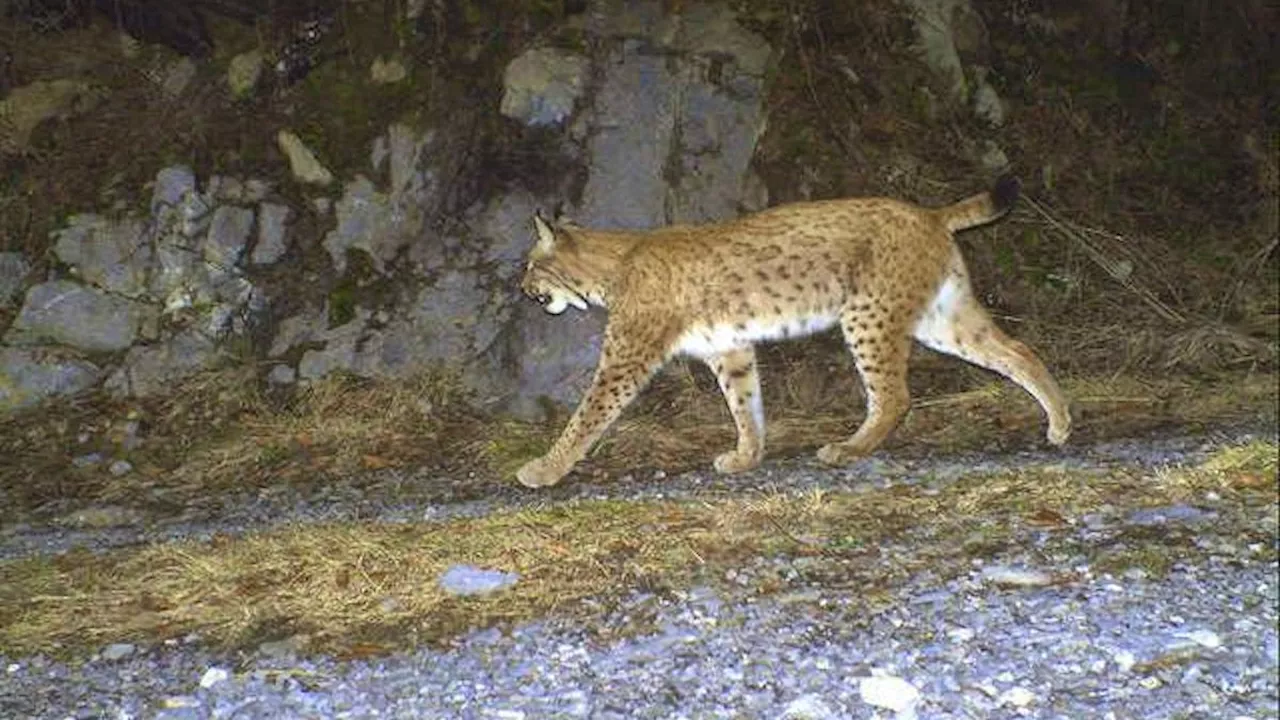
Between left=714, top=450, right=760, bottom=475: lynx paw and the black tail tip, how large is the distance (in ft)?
5.23

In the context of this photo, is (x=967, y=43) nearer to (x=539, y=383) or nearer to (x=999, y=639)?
(x=539, y=383)

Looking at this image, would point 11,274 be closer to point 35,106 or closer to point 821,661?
point 35,106

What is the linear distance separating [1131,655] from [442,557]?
93.2 inches

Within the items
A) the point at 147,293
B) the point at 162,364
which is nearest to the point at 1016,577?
the point at 162,364

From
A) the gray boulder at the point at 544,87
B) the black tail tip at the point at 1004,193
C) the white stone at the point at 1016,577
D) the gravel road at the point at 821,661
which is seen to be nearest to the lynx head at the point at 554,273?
the gray boulder at the point at 544,87

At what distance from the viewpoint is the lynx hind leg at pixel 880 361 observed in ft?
21.5

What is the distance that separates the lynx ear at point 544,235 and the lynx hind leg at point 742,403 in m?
0.95

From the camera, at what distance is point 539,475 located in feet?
20.8

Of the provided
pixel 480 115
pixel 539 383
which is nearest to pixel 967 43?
pixel 480 115

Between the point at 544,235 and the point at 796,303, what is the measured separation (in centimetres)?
127

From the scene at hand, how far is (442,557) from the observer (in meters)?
5.10

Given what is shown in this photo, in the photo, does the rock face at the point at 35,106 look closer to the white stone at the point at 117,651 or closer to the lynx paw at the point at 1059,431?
the white stone at the point at 117,651

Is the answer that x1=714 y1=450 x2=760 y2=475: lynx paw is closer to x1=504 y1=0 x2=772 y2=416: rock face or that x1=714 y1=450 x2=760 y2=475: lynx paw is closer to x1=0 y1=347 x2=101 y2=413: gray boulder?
x1=504 y1=0 x2=772 y2=416: rock face

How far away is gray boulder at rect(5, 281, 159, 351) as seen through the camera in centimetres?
745
